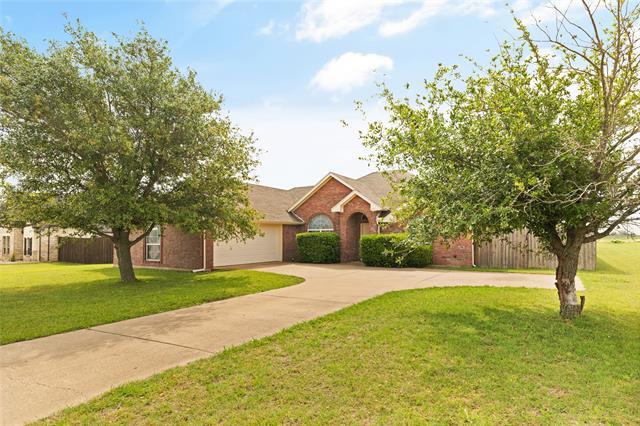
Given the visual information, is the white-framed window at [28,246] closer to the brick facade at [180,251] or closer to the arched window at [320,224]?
the brick facade at [180,251]

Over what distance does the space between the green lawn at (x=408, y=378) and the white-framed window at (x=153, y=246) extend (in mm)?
14533

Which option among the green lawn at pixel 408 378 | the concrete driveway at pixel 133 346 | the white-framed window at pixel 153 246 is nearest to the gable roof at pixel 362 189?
the white-framed window at pixel 153 246

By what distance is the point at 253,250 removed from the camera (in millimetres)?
20859

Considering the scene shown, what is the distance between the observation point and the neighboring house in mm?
26859

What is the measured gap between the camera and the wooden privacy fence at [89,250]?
24109 millimetres

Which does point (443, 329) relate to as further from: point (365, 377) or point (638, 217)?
point (638, 217)

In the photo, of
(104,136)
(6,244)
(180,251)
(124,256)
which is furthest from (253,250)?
(6,244)

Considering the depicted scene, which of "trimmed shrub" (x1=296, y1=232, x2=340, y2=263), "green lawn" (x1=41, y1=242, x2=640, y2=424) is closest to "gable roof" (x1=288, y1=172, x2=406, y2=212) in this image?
"trimmed shrub" (x1=296, y1=232, x2=340, y2=263)

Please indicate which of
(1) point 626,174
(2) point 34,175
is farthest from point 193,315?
(1) point 626,174

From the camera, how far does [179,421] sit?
144 inches

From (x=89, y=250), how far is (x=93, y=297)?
16732mm

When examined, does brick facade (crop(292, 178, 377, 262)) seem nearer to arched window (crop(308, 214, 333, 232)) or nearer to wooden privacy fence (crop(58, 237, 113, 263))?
arched window (crop(308, 214, 333, 232))

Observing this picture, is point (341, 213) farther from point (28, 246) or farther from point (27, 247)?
point (27, 247)

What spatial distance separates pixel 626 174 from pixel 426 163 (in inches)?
133
